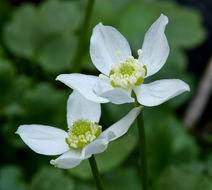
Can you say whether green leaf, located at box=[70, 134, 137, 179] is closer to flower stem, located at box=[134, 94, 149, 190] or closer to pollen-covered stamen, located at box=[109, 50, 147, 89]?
flower stem, located at box=[134, 94, 149, 190]

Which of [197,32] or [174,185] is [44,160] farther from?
[197,32]

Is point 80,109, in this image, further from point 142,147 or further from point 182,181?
point 182,181

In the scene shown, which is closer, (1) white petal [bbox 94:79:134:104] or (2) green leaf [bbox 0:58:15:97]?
(1) white petal [bbox 94:79:134:104]

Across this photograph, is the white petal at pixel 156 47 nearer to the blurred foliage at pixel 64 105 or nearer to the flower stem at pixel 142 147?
the flower stem at pixel 142 147

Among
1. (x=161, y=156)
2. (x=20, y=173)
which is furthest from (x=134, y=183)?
(x=20, y=173)

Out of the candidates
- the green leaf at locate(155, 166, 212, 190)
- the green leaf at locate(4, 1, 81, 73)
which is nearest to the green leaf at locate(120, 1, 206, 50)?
the green leaf at locate(4, 1, 81, 73)

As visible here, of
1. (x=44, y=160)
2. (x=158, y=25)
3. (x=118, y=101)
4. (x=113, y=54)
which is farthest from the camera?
(x=44, y=160)
